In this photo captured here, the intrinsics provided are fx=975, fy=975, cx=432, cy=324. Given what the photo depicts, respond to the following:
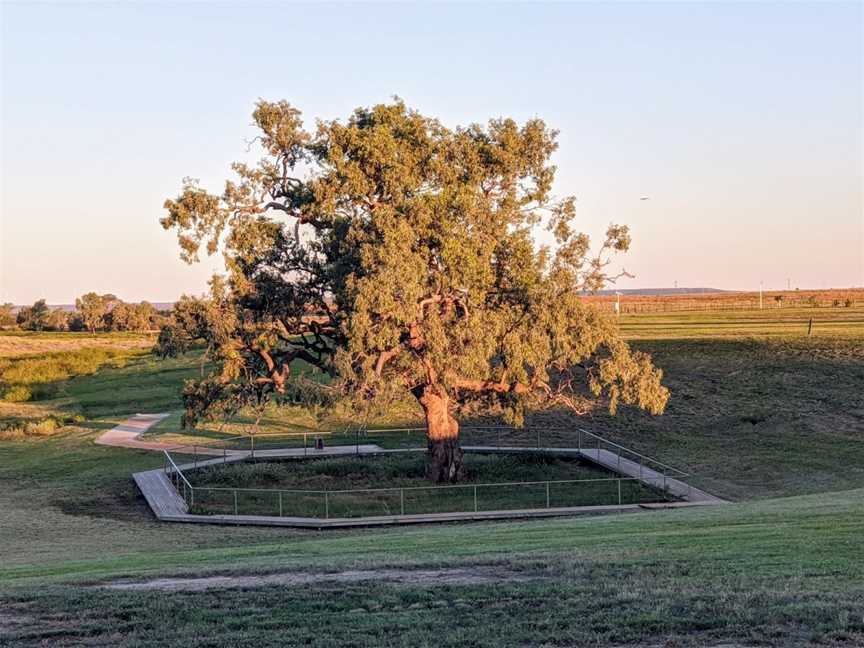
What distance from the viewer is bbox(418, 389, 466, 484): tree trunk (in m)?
33.6

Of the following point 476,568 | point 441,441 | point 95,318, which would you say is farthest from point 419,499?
point 95,318

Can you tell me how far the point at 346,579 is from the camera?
12984 millimetres

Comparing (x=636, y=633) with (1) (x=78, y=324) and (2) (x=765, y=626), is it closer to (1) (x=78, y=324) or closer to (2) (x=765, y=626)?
(2) (x=765, y=626)

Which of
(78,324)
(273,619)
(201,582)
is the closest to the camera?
(273,619)

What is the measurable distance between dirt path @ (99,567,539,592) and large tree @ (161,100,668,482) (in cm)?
1648

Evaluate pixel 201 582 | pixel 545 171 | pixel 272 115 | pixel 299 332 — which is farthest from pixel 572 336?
pixel 201 582

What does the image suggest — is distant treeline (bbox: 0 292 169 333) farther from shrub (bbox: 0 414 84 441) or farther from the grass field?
the grass field

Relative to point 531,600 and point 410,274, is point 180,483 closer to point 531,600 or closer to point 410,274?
point 410,274

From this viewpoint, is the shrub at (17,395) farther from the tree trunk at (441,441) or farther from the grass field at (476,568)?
the tree trunk at (441,441)

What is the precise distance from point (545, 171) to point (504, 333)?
577 cm

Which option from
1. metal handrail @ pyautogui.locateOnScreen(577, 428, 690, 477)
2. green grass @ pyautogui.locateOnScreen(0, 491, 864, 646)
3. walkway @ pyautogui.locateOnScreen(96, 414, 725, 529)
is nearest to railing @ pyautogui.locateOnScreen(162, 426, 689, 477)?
metal handrail @ pyautogui.locateOnScreen(577, 428, 690, 477)

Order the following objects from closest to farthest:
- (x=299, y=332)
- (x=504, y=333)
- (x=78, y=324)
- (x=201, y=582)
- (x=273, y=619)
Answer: (x=273, y=619) → (x=201, y=582) → (x=504, y=333) → (x=299, y=332) → (x=78, y=324)

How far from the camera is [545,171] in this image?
33.0 meters

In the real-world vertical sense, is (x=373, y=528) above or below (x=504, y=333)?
below
